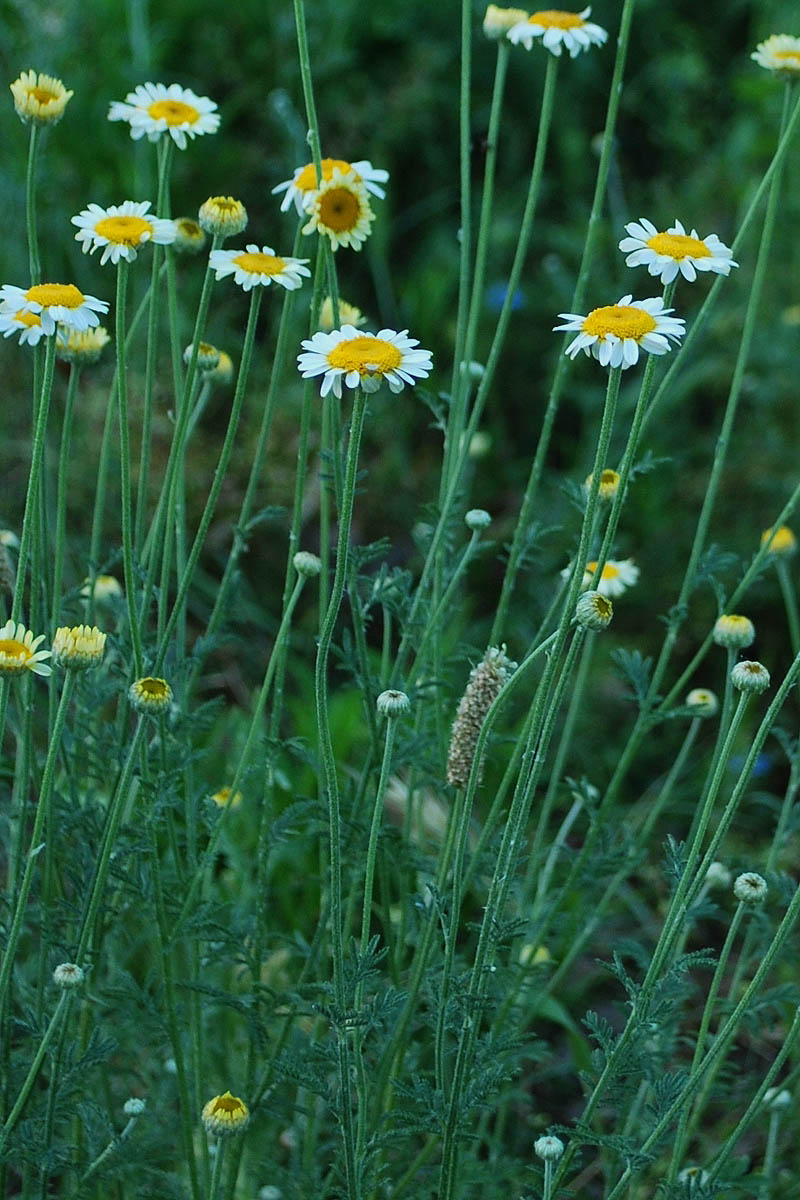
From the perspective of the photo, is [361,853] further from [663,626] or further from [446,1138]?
[663,626]

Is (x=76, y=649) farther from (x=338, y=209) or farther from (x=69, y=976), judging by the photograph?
(x=338, y=209)

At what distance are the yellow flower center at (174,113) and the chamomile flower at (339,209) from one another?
19 cm

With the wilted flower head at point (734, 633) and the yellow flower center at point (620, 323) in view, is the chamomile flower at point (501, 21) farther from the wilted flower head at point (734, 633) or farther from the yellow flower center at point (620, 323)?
the wilted flower head at point (734, 633)

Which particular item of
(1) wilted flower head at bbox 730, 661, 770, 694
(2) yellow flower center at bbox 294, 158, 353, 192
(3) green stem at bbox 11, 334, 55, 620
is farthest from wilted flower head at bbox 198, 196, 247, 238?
(1) wilted flower head at bbox 730, 661, 770, 694

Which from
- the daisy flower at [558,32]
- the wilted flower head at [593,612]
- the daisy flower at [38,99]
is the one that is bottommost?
the wilted flower head at [593,612]

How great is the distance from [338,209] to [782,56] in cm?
63

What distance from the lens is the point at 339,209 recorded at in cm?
163

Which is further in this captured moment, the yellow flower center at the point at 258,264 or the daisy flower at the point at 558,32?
the daisy flower at the point at 558,32

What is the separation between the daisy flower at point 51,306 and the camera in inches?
56.3

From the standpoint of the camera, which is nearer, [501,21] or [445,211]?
[501,21]

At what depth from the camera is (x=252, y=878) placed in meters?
2.51

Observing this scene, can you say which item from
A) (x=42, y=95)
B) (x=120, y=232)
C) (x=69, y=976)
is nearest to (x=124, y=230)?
(x=120, y=232)

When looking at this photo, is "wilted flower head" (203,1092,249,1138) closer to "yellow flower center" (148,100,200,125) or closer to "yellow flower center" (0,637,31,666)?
"yellow flower center" (0,637,31,666)

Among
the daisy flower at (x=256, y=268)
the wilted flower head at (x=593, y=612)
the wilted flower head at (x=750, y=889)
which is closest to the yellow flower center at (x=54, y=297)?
the daisy flower at (x=256, y=268)
